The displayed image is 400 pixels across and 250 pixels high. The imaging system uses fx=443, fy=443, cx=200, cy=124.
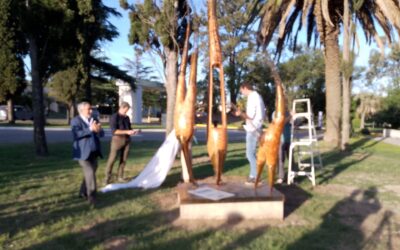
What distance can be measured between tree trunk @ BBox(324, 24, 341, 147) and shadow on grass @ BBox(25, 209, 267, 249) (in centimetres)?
1291

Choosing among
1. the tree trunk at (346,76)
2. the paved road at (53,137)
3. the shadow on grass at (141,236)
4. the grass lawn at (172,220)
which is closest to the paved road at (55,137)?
the paved road at (53,137)

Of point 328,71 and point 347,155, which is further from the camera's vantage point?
point 328,71

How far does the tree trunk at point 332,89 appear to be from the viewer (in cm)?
1803

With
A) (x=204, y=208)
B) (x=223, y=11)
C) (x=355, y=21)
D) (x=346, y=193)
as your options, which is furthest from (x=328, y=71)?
(x=223, y=11)

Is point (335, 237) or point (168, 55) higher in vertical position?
point (168, 55)

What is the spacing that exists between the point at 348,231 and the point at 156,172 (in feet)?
13.4

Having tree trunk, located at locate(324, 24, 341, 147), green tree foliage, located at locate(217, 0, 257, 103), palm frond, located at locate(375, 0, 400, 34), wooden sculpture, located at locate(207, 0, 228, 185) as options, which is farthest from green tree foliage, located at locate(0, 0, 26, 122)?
green tree foliage, located at locate(217, 0, 257, 103)

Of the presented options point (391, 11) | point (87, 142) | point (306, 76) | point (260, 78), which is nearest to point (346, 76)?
point (391, 11)

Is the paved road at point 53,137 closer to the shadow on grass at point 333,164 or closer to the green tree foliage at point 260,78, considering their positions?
the shadow on grass at point 333,164

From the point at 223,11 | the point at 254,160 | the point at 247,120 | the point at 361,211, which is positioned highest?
the point at 223,11

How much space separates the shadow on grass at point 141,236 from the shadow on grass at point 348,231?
26.9 inches

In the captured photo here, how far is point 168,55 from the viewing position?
12852mm

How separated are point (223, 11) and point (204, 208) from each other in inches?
1591

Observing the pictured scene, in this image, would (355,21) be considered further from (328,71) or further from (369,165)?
(369,165)
